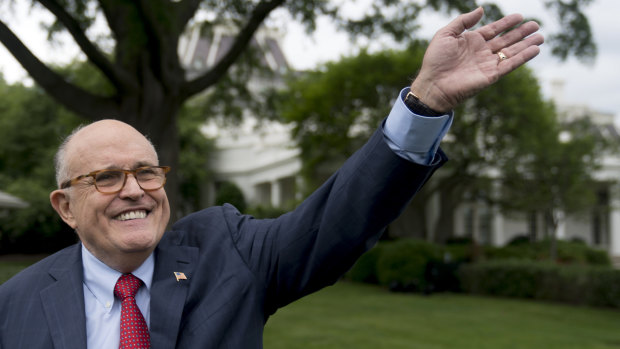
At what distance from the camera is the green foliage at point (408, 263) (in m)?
17.1

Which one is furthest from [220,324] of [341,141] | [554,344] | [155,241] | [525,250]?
[525,250]

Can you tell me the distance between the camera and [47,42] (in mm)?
10711

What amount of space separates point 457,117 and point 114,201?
772 inches

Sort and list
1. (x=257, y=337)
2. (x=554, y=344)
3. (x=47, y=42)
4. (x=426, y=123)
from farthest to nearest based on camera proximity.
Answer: (x=47, y=42) → (x=554, y=344) → (x=257, y=337) → (x=426, y=123)

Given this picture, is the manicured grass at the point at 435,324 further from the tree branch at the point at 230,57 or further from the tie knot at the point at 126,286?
the tie knot at the point at 126,286

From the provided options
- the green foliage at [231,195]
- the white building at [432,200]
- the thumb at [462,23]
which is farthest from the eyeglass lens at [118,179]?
the green foliage at [231,195]

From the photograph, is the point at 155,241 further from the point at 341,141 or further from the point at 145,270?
the point at 341,141

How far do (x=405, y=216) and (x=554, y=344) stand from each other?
13849 millimetres

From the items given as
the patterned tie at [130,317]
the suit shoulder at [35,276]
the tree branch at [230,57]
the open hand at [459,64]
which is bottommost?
the patterned tie at [130,317]

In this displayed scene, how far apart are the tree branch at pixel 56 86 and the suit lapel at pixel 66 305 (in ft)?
20.4

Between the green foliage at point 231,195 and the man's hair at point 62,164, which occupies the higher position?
the green foliage at point 231,195

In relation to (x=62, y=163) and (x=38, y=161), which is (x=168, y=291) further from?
(x=38, y=161)

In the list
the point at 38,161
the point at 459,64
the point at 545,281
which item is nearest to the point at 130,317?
the point at 459,64

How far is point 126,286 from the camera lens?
196 centimetres
